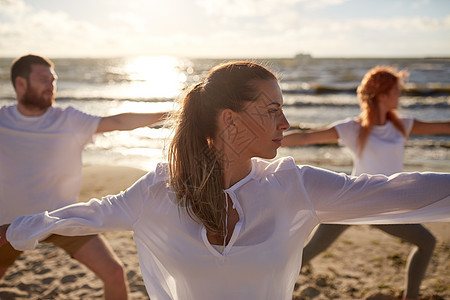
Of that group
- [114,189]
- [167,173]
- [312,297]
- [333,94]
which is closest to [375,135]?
A: [312,297]

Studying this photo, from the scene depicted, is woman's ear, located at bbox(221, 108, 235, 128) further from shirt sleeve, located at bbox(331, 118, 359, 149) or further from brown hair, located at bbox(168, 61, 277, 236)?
shirt sleeve, located at bbox(331, 118, 359, 149)

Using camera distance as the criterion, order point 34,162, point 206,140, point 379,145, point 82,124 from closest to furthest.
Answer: point 206,140, point 34,162, point 82,124, point 379,145

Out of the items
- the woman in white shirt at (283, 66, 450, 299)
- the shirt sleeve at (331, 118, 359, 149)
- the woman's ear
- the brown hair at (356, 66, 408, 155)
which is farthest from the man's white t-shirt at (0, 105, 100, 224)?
the brown hair at (356, 66, 408, 155)

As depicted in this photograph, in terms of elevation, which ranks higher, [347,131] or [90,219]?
[347,131]

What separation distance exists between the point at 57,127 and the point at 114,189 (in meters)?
4.53

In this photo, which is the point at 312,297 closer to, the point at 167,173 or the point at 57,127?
the point at 167,173

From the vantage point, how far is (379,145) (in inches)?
154

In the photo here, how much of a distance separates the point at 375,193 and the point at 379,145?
2266 mm

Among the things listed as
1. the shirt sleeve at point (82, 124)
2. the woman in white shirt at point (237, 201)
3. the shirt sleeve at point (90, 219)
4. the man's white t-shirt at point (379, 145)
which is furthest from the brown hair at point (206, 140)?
the man's white t-shirt at point (379, 145)

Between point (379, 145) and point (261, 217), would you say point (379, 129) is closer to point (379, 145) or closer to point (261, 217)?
point (379, 145)

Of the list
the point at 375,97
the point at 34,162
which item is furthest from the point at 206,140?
the point at 375,97

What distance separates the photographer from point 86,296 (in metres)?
4.10

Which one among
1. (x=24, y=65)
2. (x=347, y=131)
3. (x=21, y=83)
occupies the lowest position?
(x=347, y=131)

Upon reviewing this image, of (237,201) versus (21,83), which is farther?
(21,83)
